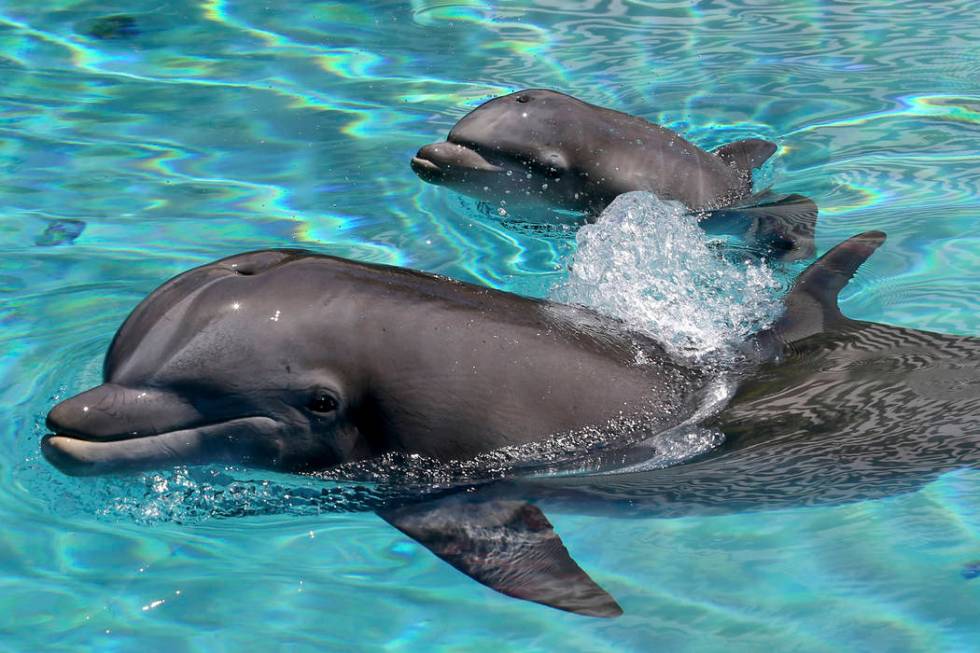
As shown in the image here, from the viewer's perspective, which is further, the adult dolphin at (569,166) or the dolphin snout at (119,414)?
the adult dolphin at (569,166)

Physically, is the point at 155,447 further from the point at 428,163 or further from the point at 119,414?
the point at 428,163

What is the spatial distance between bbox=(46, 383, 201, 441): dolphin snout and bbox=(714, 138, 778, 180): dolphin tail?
5529mm

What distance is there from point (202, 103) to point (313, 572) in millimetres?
6984

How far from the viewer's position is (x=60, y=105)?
1088 cm

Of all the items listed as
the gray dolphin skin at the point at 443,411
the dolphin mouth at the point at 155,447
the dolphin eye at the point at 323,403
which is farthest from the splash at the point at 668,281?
the dolphin mouth at the point at 155,447

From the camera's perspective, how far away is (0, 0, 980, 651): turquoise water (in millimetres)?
4684

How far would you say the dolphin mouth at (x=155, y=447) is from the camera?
4598 mm

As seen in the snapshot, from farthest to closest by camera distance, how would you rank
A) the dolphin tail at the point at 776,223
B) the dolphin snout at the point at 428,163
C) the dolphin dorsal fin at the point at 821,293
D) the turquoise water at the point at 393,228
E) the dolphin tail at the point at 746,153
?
the dolphin tail at the point at 746,153 < the dolphin snout at the point at 428,163 < the dolphin tail at the point at 776,223 < the dolphin dorsal fin at the point at 821,293 < the turquoise water at the point at 393,228

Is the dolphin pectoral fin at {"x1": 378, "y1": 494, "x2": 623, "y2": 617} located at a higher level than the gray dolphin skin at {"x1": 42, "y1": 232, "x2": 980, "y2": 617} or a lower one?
lower

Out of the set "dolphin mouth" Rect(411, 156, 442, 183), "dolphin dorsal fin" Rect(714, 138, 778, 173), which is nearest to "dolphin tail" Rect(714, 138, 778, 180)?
"dolphin dorsal fin" Rect(714, 138, 778, 173)

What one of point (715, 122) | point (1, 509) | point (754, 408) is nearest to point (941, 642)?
point (754, 408)

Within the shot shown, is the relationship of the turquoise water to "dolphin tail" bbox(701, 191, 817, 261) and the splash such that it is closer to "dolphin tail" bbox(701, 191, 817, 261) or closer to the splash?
"dolphin tail" bbox(701, 191, 817, 261)

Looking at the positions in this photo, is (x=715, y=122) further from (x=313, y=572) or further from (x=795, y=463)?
(x=313, y=572)

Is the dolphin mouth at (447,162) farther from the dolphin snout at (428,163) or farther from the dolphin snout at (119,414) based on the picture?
the dolphin snout at (119,414)
